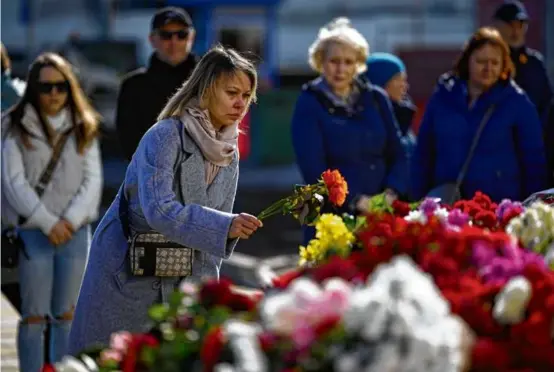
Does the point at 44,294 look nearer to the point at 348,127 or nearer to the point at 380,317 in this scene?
the point at 348,127

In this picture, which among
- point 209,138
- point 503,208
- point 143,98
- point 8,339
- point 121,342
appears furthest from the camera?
point 8,339

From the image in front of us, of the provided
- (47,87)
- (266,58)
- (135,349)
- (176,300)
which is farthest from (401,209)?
(266,58)

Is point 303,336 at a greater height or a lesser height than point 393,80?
greater

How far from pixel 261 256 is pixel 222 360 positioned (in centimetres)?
1267

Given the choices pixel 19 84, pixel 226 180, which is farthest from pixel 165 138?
pixel 19 84

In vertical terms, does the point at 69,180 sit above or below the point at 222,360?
below

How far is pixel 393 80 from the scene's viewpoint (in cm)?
1083

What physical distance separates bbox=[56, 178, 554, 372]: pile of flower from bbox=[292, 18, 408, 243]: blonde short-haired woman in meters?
4.09

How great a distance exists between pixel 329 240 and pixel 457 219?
477 millimetres

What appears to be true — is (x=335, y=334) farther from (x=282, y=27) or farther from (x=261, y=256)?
(x=282, y=27)

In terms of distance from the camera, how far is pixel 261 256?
658 inches

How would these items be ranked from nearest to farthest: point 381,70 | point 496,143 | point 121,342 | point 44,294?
point 121,342, point 44,294, point 496,143, point 381,70

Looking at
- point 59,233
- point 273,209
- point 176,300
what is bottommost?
point 59,233

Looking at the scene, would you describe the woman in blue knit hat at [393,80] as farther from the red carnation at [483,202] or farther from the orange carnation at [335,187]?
the red carnation at [483,202]
